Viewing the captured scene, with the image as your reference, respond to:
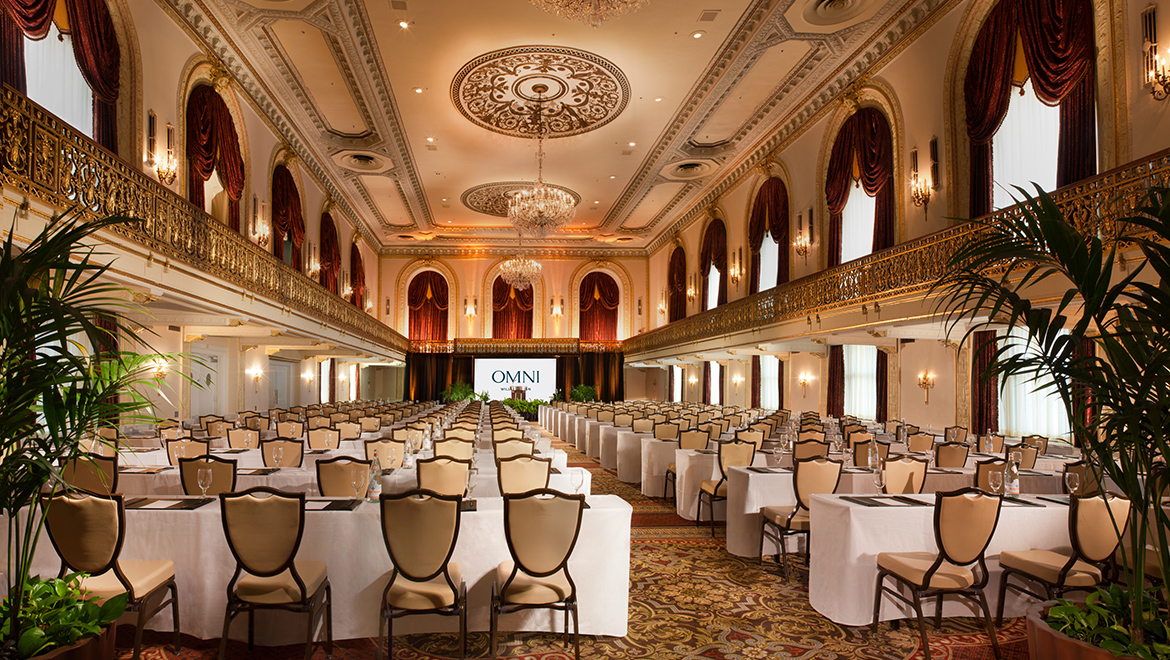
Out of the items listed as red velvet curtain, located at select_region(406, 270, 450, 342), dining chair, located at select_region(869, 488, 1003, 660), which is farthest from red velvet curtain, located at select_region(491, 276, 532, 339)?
dining chair, located at select_region(869, 488, 1003, 660)

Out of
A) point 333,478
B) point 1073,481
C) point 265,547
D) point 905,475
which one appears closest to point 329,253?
point 333,478

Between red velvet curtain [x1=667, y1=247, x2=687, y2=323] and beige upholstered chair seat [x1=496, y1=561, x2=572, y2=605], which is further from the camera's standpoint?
red velvet curtain [x1=667, y1=247, x2=687, y2=323]

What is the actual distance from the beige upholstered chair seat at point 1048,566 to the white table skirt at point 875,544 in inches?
7.0

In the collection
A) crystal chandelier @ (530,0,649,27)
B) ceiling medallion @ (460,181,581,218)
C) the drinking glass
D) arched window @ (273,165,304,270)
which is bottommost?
the drinking glass

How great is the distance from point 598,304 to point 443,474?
25597mm

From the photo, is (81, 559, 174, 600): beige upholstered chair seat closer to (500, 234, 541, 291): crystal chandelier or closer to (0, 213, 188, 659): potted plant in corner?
(0, 213, 188, 659): potted plant in corner

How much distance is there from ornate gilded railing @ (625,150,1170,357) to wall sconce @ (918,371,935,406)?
2.57 meters

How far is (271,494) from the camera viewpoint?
381 cm

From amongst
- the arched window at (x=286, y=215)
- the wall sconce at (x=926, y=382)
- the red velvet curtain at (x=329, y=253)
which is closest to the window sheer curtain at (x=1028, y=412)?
the wall sconce at (x=926, y=382)

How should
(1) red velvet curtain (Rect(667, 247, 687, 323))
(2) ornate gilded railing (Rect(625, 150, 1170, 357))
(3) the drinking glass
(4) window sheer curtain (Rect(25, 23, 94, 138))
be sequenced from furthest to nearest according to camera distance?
(1) red velvet curtain (Rect(667, 247, 687, 323)) → (4) window sheer curtain (Rect(25, 23, 94, 138)) → (2) ornate gilded railing (Rect(625, 150, 1170, 357)) → (3) the drinking glass

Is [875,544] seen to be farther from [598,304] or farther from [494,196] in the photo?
[598,304]

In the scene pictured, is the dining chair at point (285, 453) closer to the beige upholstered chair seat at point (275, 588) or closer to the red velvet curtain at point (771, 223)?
the beige upholstered chair seat at point (275, 588)

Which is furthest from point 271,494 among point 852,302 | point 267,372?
point 267,372

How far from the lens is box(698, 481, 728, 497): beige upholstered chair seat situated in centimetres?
704
